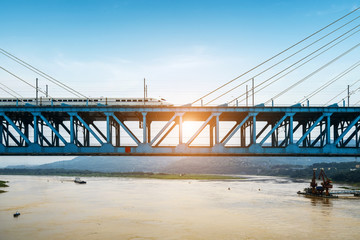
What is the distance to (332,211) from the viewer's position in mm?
63125

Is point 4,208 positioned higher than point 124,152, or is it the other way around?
point 124,152

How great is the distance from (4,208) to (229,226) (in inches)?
1627

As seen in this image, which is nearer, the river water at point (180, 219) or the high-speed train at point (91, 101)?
the high-speed train at point (91, 101)

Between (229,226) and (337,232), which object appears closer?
(337,232)

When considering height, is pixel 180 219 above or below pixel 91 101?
below

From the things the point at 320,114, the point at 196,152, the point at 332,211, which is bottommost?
the point at 332,211

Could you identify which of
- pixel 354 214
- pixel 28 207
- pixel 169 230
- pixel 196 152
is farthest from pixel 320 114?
pixel 28 207

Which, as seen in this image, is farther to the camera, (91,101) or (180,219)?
(180,219)

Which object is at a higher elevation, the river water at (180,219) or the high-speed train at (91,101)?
the high-speed train at (91,101)

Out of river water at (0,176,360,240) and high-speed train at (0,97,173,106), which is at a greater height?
high-speed train at (0,97,173,106)

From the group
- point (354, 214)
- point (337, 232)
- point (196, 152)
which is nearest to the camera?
point (196, 152)

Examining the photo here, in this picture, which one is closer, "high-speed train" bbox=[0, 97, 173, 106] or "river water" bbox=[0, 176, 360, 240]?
"high-speed train" bbox=[0, 97, 173, 106]

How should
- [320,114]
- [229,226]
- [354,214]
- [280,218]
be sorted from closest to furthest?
[320,114]
[229,226]
[280,218]
[354,214]

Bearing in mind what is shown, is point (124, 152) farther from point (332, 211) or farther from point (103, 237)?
point (332, 211)
